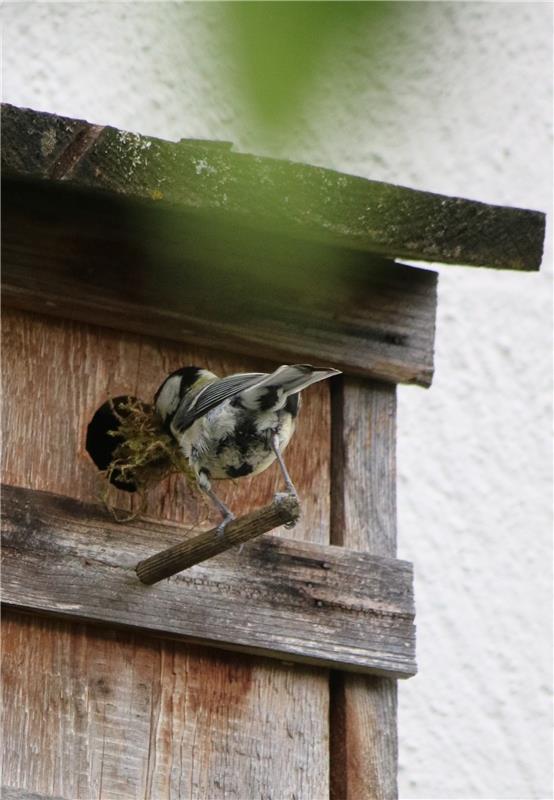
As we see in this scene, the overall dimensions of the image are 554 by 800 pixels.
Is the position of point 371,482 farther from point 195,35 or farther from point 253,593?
point 195,35

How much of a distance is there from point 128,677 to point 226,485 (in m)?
0.43

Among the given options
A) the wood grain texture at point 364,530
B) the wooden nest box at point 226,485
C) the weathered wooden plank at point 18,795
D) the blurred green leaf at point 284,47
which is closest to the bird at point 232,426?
the wooden nest box at point 226,485

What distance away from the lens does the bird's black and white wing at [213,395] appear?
2176 millimetres

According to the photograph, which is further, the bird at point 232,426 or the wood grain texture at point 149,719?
the bird at point 232,426

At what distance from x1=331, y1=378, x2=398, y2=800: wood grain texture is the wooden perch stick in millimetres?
429

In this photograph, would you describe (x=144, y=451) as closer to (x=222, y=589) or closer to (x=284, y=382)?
(x=222, y=589)

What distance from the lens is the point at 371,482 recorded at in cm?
244

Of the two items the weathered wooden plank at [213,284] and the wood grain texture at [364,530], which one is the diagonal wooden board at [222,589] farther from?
the weathered wooden plank at [213,284]

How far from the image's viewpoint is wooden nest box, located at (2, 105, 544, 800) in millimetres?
2061

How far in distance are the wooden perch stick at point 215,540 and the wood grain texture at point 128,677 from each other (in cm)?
18

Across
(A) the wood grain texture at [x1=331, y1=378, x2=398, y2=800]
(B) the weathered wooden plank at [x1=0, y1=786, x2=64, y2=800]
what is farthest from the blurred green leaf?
(A) the wood grain texture at [x1=331, y1=378, x2=398, y2=800]

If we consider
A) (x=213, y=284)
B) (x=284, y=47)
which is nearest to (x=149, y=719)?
(x=213, y=284)

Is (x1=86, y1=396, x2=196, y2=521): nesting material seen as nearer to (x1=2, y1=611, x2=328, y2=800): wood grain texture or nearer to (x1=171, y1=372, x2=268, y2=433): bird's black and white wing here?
(x1=171, y1=372, x2=268, y2=433): bird's black and white wing

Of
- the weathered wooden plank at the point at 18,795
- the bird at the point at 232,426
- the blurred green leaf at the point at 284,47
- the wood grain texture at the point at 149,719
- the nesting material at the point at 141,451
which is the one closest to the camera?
the blurred green leaf at the point at 284,47
